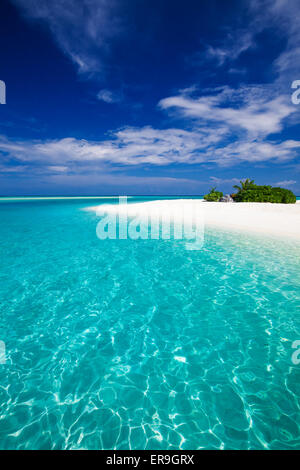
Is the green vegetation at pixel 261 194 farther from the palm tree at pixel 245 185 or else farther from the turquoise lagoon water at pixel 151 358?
the turquoise lagoon water at pixel 151 358

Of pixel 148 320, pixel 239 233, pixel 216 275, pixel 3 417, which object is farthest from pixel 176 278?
pixel 239 233

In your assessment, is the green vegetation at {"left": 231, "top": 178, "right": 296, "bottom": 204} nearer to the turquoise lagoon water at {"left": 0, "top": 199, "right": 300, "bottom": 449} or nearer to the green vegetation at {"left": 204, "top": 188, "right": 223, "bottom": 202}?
the green vegetation at {"left": 204, "top": 188, "right": 223, "bottom": 202}

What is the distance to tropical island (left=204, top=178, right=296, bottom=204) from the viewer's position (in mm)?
38281

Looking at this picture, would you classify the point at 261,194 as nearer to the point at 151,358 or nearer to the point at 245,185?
the point at 245,185

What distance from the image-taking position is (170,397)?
4.34m

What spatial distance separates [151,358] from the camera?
528cm

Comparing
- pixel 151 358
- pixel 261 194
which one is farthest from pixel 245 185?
pixel 151 358

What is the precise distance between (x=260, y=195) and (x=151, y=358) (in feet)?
140

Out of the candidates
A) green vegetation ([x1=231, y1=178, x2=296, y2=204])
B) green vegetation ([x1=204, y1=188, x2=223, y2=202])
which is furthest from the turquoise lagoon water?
green vegetation ([x1=204, y1=188, x2=223, y2=202])

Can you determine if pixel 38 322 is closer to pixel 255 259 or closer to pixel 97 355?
pixel 97 355

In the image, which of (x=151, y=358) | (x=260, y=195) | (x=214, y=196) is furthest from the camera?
(x=214, y=196)

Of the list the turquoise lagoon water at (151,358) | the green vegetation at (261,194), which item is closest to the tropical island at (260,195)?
the green vegetation at (261,194)

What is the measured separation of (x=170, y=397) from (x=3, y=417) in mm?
3148
